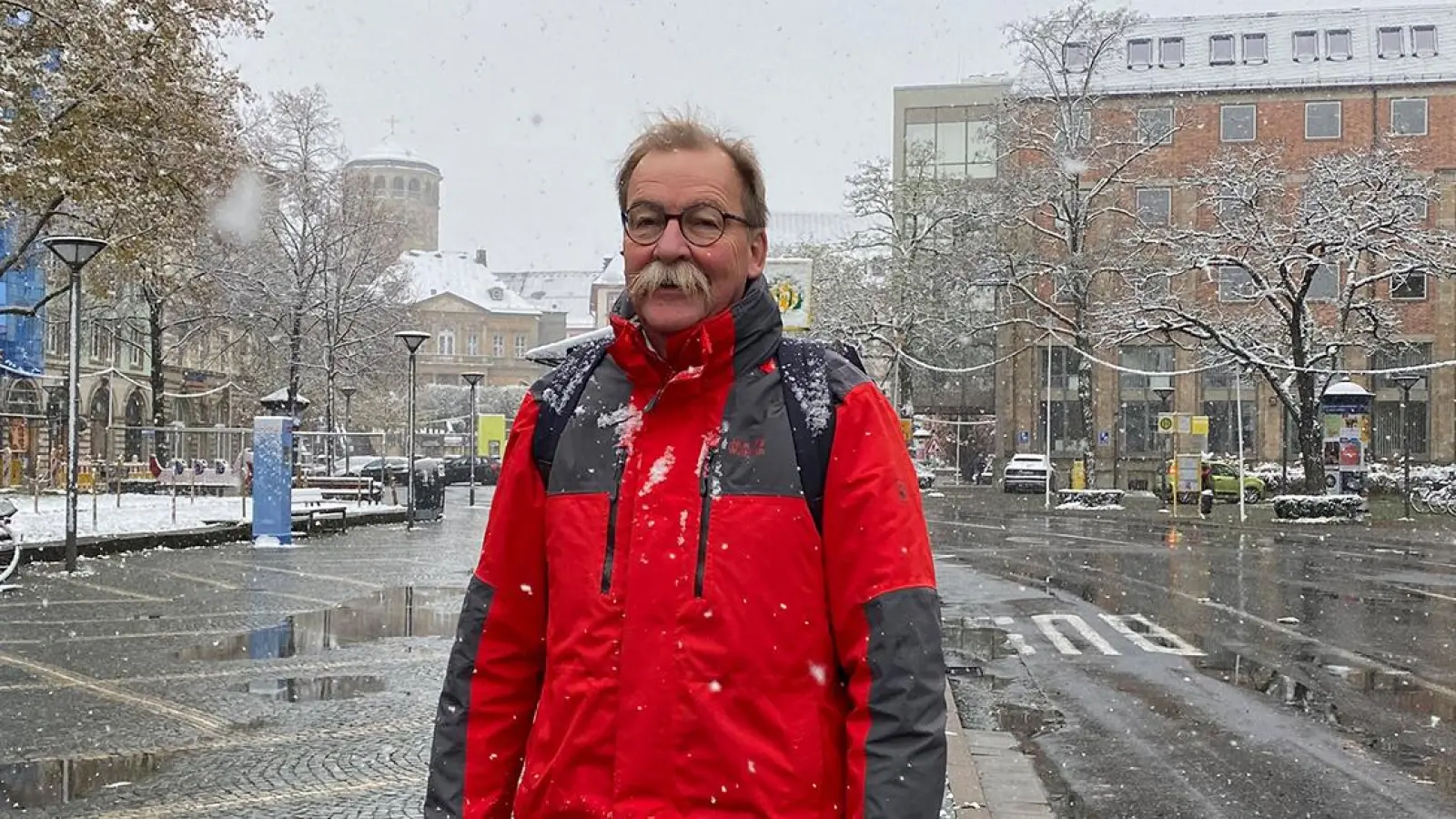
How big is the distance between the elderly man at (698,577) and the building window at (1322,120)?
207ft

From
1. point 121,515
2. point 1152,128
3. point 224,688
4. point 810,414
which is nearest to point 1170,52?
point 1152,128

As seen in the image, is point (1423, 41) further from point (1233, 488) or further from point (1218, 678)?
point (1218, 678)

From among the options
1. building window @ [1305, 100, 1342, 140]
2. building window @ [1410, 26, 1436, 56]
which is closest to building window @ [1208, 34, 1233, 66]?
building window @ [1305, 100, 1342, 140]

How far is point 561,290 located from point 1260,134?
99.1m

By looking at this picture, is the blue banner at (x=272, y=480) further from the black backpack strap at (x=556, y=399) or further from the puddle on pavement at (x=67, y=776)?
the black backpack strap at (x=556, y=399)

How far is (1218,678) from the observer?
32.9 feet

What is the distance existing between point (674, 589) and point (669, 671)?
144 millimetres

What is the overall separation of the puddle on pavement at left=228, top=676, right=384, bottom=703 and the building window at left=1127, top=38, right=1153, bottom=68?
59018 mm

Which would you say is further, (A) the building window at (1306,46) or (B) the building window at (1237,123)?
(A) the building window at (1306,46)

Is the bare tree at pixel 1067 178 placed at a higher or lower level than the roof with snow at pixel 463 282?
lower

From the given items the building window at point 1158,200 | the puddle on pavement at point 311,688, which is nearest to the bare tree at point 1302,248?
the building window at point 1158,200

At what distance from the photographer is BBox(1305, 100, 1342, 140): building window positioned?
5844cm

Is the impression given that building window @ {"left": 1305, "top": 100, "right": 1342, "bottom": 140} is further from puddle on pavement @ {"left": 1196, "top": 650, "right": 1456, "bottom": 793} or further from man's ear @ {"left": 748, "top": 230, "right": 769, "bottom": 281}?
man's ear @ {"left": 748, "top": 230, "right": 769, "bottom": 281}

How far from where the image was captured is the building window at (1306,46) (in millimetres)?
59719
